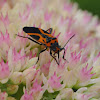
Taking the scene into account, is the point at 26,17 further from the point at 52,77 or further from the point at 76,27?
the point at 76,27

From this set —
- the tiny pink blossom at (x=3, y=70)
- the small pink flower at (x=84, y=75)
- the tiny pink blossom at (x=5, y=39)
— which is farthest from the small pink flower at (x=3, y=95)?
the small pink flower at (x=84, y=75)

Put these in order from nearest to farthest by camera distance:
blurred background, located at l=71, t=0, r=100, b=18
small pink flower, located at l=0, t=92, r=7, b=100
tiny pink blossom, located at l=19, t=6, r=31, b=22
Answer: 1. small pink flower, located at l=0, t=92, r=7, b=100
2. tiny pink blossom, located at l=19, t=6, r=31, b=22
3. blurred background, located at l=71, t=0, r=100, b=18

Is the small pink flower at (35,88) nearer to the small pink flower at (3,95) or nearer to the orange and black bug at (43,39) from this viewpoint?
the small pink flower at (3,95)

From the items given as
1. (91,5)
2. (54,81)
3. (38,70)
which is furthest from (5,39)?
(91,5)

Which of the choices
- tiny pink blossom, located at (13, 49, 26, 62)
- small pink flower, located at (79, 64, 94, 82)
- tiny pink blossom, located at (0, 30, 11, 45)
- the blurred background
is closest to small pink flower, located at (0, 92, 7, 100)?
tiny pink blossom, located at (13, 49, 26, 62)

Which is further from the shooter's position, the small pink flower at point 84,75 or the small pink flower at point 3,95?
the small pink flower at point 84,75

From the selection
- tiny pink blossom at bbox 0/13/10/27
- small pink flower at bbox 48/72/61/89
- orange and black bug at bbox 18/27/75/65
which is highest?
tiny pink blossom at bbox 0/13/10/27

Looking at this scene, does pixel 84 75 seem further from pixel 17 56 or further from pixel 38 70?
pixel 17 56

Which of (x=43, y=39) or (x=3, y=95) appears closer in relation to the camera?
(x=3, y=95)

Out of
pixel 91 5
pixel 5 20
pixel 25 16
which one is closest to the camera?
pixel 5 20

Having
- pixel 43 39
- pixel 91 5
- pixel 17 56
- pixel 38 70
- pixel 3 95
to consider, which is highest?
pixel 91 5

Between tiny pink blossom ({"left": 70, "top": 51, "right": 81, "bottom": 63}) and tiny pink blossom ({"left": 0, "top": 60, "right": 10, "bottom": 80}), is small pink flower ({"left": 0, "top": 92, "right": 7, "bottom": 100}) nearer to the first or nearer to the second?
tiny pink blossom ({"left": 0, "top": 60, "right": 10, "bottom": 80})

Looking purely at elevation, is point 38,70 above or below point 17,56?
below
